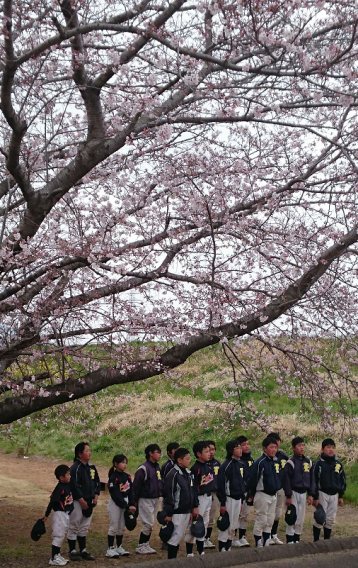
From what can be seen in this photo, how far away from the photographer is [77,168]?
577cm

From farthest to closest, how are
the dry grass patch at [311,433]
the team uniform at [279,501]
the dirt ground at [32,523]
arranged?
the dry grass patch at [311,433] → the team uniform at [279,501] → the dirt ground at [32,523]

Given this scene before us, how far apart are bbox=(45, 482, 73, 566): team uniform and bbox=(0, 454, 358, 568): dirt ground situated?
1.15 ft

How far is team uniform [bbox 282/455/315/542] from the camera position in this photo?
301 inches

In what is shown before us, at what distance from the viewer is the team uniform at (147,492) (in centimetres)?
743

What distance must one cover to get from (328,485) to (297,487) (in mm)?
455

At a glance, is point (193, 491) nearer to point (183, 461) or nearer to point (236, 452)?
point (183, 461)

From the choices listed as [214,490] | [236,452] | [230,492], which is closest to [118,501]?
[214,490]

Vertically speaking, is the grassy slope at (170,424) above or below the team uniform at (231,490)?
above

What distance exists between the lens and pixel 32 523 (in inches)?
382

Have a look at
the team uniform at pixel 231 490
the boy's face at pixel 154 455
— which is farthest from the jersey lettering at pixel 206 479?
the boy's face at pixel 154 455

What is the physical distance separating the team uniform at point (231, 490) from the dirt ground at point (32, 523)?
2.91 feet

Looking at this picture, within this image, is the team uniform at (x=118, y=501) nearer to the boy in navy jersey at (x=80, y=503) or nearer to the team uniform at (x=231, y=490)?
the boy in navy jersey at (x=80, y=503)

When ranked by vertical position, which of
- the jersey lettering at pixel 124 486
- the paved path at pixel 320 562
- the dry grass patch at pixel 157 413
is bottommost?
the paved path at pixel 320 562

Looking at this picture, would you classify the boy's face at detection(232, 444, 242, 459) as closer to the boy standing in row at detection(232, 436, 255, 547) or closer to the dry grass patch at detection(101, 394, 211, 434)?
the boy standing in row at detection(232, 436, 255, 547)
